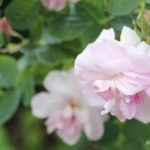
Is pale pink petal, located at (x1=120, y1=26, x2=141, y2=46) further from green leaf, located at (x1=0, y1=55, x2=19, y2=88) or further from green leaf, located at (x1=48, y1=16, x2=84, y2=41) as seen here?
green leaf, located at (x1=0, y1=55, x2=19, y2=88)

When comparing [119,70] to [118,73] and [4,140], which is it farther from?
[4,140]

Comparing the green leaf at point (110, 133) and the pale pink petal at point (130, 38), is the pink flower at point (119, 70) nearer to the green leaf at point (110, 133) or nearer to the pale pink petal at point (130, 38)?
the pale pink petal at point (130, 38)

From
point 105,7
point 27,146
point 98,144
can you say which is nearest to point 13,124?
point 27,146

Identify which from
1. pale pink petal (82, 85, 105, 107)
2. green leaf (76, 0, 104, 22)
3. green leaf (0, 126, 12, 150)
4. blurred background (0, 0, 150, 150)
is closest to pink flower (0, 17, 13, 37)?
blurred background (0, 0, 150, 150)

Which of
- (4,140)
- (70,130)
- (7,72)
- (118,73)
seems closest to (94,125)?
(70,130)

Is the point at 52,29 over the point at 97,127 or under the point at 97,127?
over

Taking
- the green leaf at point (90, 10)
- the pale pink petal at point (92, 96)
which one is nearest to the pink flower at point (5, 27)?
the green leaf at point (90, 10)

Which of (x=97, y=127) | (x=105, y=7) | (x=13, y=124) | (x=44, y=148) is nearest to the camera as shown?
(x=105, y=7)

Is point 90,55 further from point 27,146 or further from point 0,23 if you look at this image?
point 27,146
